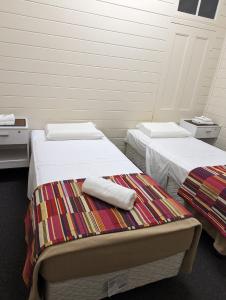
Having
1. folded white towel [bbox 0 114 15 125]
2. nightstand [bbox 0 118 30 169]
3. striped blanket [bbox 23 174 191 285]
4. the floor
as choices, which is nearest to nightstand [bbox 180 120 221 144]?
the floor

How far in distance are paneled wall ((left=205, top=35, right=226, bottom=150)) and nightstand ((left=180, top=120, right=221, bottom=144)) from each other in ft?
0.30

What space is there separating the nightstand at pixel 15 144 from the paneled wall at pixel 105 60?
0.34 meters

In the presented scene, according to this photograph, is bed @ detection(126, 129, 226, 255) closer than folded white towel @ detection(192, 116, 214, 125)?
Yes

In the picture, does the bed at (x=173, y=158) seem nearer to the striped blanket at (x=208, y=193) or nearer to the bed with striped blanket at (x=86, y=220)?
the striped blanket at (x=208, y=193)

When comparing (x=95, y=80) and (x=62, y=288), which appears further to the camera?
(x=95, y=80)

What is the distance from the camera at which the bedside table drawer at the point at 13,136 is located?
2209mm

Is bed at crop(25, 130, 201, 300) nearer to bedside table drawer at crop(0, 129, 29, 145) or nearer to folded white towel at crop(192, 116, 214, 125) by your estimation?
bedside table drawer at crop(0, 129, 29, 145)

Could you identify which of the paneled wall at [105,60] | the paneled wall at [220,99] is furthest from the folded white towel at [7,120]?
the paneled wall at [220,99]

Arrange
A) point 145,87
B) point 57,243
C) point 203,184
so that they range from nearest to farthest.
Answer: point 57,243 < point 203,184 < point 145,87

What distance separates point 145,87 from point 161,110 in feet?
1.39

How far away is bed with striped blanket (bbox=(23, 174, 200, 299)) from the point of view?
3.68 feet

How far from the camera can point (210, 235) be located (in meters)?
1.90

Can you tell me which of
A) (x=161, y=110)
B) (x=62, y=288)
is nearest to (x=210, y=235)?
(x=62, y=288)

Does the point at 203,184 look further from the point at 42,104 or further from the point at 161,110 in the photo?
the point at 42,104
